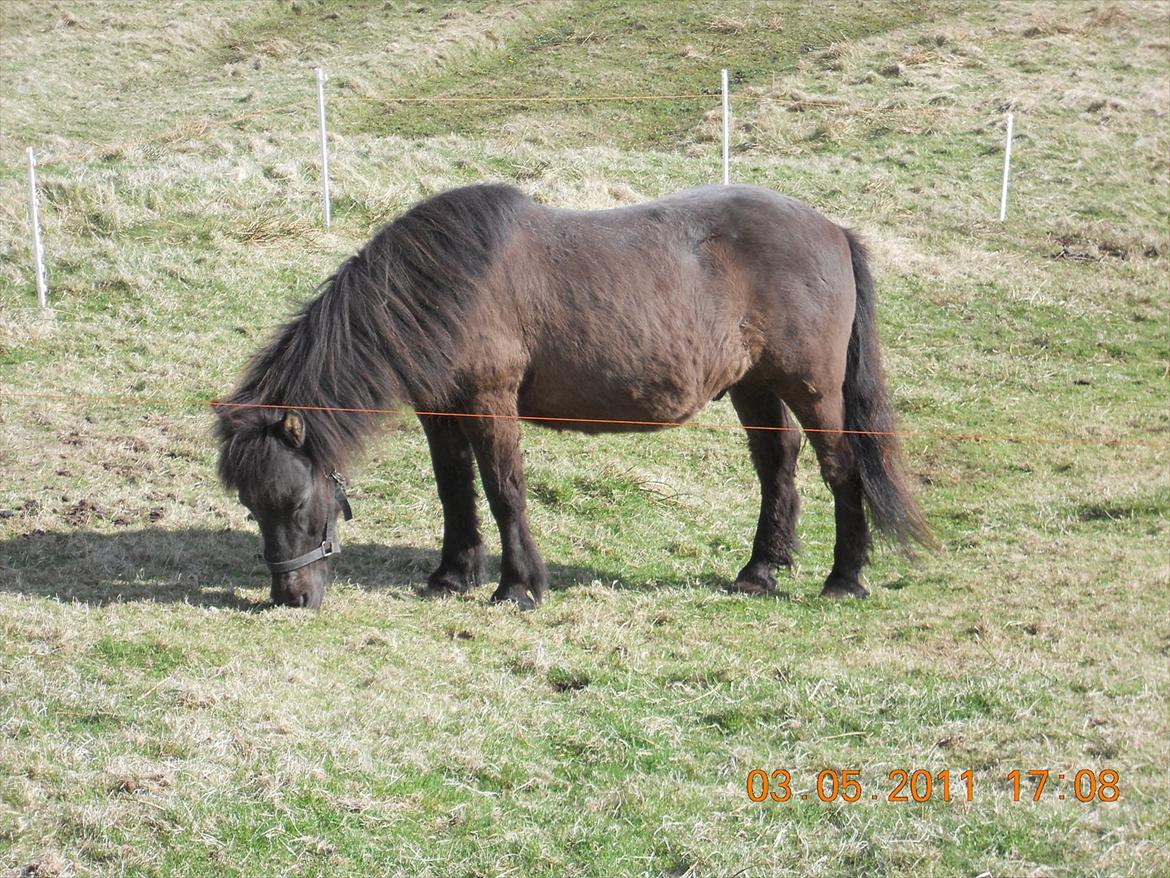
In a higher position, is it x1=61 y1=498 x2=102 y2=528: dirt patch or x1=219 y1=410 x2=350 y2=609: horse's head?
x1=219 y1=410 x2=350 y2=609: horse's head

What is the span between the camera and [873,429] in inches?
291

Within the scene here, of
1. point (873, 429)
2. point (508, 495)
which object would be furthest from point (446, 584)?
point (873, 429)

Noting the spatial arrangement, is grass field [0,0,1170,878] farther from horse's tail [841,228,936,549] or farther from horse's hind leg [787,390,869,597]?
horse's tail [841,228,936,549]

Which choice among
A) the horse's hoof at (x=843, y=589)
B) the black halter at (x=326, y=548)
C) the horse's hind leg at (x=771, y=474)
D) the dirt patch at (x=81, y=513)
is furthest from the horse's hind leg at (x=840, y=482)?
the dirt patch at (x=81, y=513)

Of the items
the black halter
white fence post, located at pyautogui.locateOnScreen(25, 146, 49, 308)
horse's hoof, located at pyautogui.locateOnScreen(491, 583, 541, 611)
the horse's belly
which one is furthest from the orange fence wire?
white fence post, located at pyautogui.locateOnScreen(25, 146, 49, 308)

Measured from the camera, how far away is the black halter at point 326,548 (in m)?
6.27

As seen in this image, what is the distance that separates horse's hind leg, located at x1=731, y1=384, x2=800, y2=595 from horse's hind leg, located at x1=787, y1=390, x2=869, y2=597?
0.99 ft

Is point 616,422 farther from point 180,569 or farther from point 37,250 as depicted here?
point 37,250

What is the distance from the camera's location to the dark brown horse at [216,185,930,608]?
20.6ft

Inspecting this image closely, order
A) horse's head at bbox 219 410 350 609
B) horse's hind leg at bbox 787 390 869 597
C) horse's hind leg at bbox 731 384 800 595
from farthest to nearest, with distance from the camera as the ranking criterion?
horse's hind leg at bbox 731 384 800 595 < horse's hind leg at bbox 787 390 869 597 < horse's head at bbox 219 410 350 609

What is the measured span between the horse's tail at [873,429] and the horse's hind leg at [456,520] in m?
2.38

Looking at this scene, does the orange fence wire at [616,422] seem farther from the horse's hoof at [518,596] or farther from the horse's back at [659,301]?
the horse's hoof at [518,596]

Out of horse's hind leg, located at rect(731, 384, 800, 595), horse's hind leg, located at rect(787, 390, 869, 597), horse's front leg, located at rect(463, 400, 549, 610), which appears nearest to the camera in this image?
horse's front leg, located at rect(463, 400, 549, 610)

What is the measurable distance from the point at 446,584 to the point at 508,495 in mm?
768
